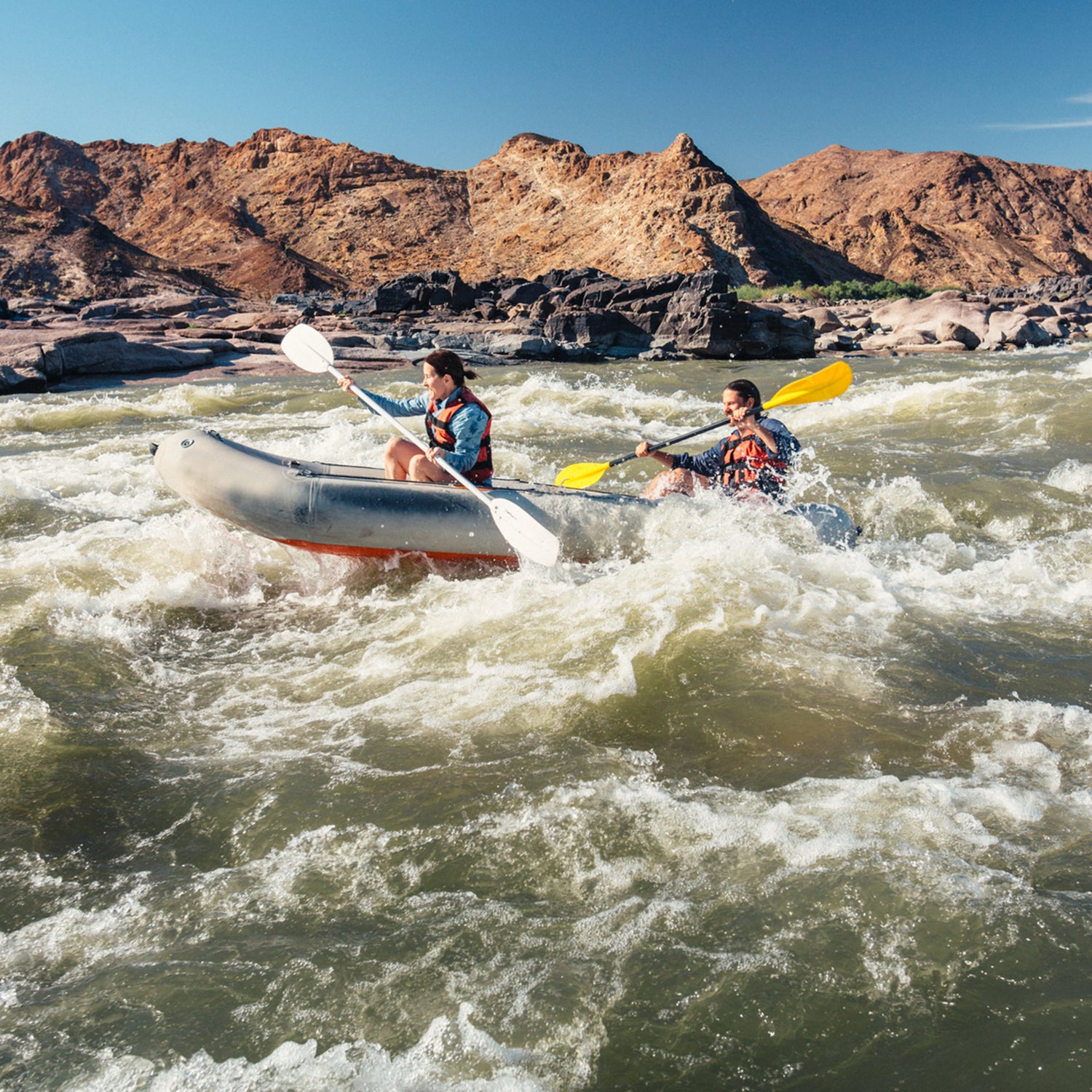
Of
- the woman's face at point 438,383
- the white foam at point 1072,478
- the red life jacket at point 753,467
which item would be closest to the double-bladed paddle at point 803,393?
the red life jacket at point 753,467

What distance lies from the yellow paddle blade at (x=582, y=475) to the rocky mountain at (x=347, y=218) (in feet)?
101

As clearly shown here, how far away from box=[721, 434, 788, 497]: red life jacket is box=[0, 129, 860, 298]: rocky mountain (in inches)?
1261

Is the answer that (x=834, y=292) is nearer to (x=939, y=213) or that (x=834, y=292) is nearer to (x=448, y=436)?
(x=448, y=436)

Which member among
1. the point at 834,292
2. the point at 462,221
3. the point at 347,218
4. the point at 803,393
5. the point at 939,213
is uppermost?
the point at 939,213

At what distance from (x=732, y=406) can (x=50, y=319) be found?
1890cm

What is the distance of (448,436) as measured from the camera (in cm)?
452

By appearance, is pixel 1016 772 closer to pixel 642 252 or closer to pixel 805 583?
pixel 805 583

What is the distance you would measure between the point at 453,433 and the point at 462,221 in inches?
1973

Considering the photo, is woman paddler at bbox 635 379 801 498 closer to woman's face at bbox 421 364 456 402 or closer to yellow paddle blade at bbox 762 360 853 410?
yellow paddle blade at bbox 762 360 853 410

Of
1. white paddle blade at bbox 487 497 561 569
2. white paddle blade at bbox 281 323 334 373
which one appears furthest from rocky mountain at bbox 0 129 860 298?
white paddle blade at bbox 487 497 561 569

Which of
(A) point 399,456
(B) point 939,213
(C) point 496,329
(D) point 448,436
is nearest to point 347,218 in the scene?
(C) point 496,329

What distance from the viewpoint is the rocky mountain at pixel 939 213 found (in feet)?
187

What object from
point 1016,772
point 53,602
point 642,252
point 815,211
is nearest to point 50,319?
point 53,602

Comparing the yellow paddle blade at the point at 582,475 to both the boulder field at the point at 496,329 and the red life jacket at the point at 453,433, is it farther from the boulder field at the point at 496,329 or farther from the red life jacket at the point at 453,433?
the boulder field at the point at 496,329
